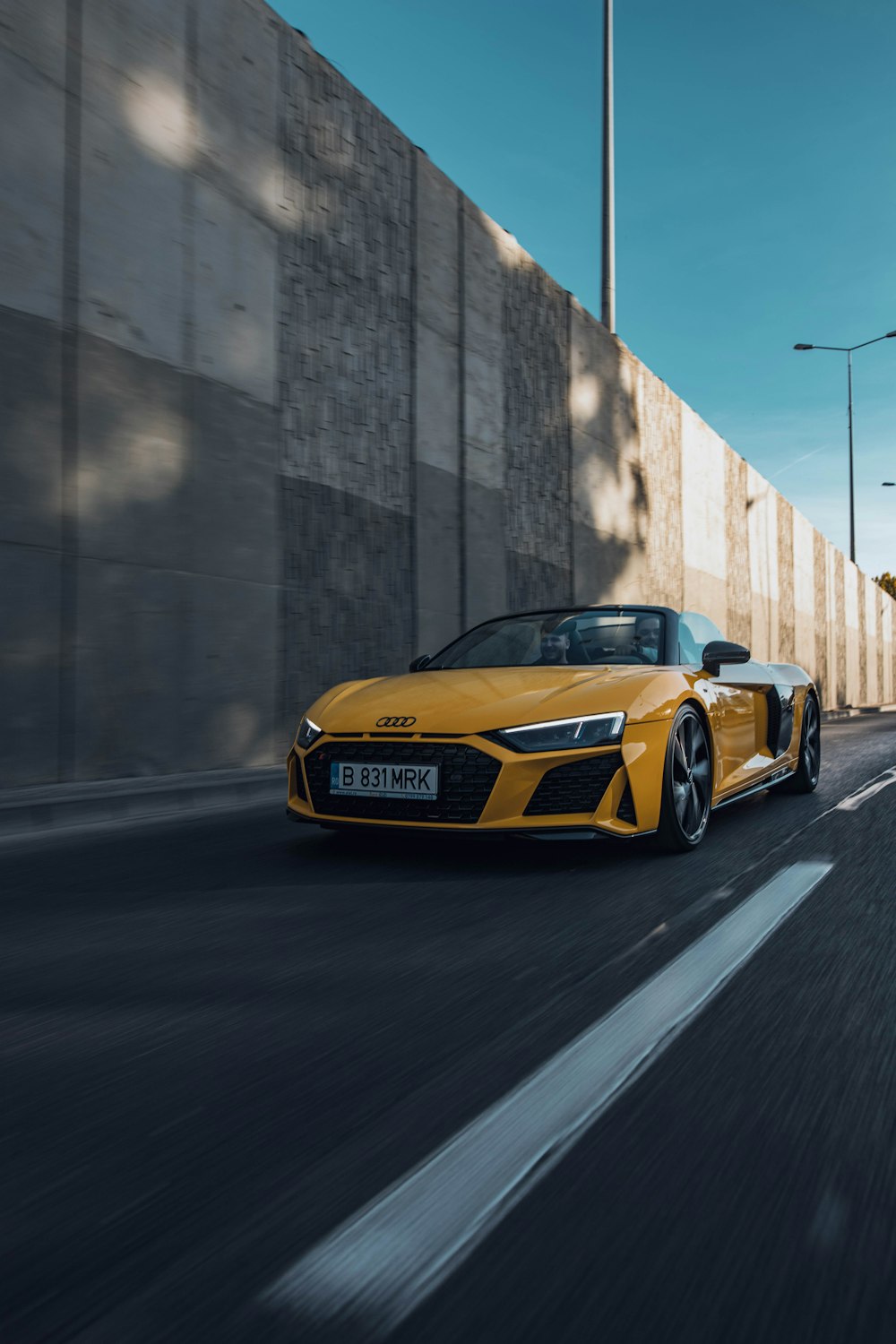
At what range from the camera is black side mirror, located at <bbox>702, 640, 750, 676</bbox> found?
5953mm

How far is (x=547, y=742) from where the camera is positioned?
4.76 meters

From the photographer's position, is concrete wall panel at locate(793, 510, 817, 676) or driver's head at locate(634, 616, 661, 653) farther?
concrete wall panel at locate(793, 510, 817, 676)

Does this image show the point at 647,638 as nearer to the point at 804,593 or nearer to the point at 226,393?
the point at 226,393

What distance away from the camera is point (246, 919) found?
397 centimetres

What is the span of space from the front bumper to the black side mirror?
0.95m

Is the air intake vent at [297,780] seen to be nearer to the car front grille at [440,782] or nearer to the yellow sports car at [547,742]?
the yellow sports car at [547,742]

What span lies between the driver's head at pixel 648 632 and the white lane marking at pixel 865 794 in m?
1.95

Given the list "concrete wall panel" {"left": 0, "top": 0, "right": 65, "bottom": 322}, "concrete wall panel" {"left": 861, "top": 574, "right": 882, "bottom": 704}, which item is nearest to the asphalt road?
"concrete wall panel" {"left": 0, "top": 0, "right": 65, "bottom": 322}

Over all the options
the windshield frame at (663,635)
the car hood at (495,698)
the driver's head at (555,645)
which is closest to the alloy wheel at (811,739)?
the windshield frame at (663,635)

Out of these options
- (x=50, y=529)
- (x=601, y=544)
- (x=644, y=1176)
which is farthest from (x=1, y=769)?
(x=601, y=544)

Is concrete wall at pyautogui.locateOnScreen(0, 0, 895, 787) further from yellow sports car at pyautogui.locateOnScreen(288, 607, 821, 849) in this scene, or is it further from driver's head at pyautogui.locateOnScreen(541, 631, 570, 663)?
driver's head at pyautogui.locateOnScreen(541, 631, 570, 663)

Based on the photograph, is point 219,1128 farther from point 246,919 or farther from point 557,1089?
point 246,919

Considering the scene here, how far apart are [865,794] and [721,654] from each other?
2.82 meters

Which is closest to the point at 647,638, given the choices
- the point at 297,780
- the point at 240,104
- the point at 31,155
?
the point at 297,780
